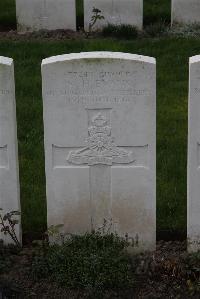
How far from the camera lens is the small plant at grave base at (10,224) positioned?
5.97m

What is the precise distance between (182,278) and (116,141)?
3.66 feet

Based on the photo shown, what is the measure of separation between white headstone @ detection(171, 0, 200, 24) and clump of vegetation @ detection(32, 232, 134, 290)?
272 inches

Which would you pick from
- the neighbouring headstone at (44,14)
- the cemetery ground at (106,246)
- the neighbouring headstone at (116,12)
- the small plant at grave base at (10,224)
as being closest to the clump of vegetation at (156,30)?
the neighbouring headstone at (116,12)

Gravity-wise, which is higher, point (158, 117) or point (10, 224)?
point (158, 117)

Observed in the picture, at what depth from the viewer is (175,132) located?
8.41m

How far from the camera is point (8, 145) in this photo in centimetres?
603

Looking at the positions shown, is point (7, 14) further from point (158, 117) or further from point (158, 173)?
point (158, 173)

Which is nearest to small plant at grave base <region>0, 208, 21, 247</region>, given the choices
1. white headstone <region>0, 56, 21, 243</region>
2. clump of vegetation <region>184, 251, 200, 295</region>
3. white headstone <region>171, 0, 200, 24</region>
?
white headstone <region>0, 56, 21, 243</region>

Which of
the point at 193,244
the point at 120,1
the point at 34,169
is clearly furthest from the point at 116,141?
the point at 120,1

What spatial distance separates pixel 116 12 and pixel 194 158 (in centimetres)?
670

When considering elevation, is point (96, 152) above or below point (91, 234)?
above

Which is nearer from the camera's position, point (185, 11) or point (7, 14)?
point (185, 11)

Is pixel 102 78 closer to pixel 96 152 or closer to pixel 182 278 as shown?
pixel 96 152

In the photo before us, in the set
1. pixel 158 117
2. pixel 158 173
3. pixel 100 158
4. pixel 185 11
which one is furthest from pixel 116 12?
pixel 100 158
